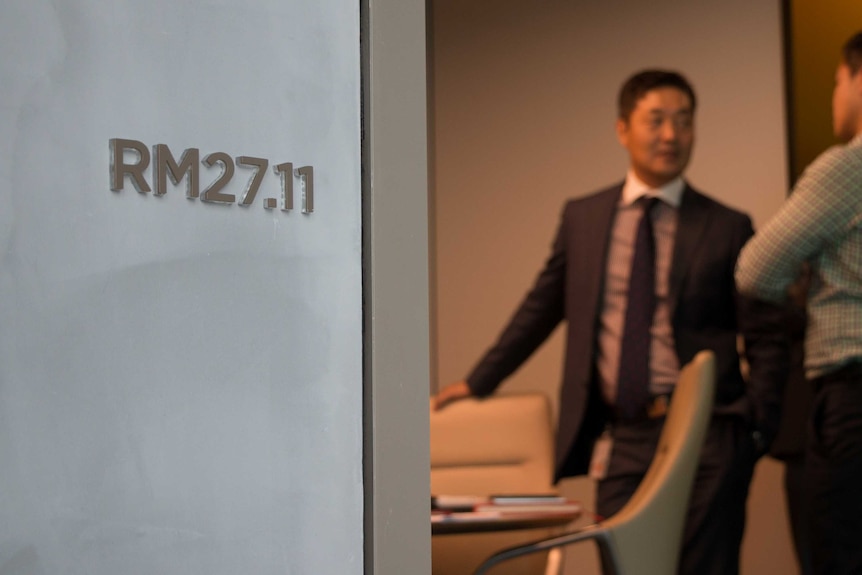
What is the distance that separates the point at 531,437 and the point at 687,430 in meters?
0.87

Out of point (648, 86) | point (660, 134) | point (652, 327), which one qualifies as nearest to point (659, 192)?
point (660, 134)

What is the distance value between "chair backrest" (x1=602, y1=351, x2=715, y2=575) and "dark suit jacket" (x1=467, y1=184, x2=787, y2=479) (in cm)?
60

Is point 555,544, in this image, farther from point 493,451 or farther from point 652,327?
point 652,327

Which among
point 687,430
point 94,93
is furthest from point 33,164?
point 687,430

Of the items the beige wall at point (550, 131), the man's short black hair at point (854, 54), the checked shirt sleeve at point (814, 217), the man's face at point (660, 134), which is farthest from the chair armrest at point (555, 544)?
the beige wall at point (550, 131)

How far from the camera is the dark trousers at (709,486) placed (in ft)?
9.70

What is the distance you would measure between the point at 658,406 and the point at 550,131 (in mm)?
1608

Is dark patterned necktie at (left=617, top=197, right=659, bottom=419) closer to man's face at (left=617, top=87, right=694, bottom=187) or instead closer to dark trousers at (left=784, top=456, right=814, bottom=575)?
man's face at (left=617, top=87, right=694, bottom=187)

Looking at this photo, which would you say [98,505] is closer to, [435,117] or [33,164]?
[33,164]

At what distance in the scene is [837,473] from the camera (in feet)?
8.52

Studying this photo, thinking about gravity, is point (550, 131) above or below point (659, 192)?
above

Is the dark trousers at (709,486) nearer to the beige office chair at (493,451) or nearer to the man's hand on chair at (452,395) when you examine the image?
the beige office chair at (493,451)

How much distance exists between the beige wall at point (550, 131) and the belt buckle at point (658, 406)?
3.04 feet

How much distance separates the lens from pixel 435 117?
470 cm
